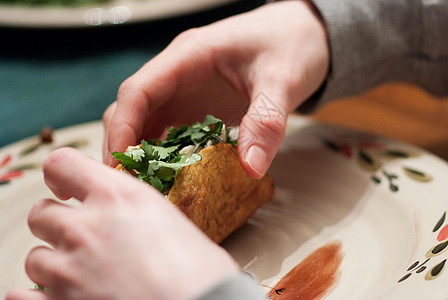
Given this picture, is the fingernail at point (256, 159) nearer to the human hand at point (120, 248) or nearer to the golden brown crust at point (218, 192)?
the golden brown crust at point (218, 192)

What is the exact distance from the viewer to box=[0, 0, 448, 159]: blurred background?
1733 mm

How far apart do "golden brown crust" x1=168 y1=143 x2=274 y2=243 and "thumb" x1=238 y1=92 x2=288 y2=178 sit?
2.2 inches

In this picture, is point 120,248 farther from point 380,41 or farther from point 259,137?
point 380,41

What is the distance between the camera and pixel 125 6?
2.37 meters

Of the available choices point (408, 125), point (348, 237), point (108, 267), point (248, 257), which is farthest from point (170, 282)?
point (408, 125)

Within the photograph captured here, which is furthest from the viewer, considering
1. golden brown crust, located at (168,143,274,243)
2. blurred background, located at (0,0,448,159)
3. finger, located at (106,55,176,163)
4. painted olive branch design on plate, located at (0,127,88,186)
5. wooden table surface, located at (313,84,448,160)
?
blurred background, located at (0,0,448,159)

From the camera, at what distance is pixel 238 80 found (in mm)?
1234

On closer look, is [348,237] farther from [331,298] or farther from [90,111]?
[90,111]

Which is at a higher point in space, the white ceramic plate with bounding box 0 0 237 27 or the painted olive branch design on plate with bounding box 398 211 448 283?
the white ceramic plate with bounding box 0 0 237 27

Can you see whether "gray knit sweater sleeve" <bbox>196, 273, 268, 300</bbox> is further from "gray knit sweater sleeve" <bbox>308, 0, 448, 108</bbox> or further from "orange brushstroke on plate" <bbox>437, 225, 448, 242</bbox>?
"gray knit sweater sleeve" <bbox>308, 0, 448, 108</bbox>

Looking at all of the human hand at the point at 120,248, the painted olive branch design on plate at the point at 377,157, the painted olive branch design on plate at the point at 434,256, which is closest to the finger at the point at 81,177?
the human hand at the point at 120,248

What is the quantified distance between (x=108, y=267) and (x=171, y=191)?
0.32 m

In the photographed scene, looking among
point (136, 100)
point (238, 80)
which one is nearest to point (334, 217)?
point (238, 80)

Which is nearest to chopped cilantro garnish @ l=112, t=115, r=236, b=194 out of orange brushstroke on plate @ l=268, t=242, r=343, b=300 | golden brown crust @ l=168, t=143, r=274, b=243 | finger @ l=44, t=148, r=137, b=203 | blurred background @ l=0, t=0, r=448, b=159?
golden brown crust @ l=168, t=143, r=274, b=243
